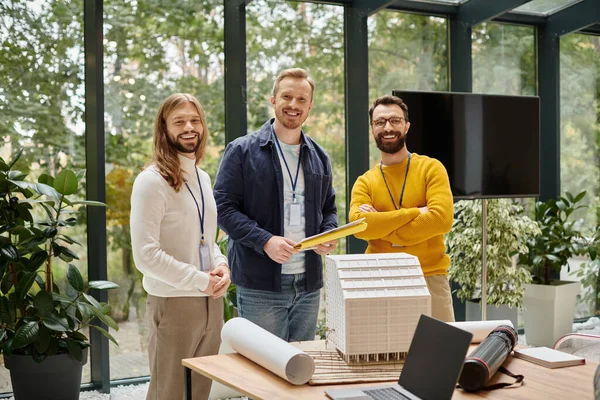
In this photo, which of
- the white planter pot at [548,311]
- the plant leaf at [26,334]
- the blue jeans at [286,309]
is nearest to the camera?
the blue jeans at [286,309]

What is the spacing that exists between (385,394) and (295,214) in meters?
1.33

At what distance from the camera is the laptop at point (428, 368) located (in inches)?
63.8

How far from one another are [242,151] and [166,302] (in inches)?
32.6

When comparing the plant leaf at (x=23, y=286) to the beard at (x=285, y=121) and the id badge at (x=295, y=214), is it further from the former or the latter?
the beard at (x=285, y=121)

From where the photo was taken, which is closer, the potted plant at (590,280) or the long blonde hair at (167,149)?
the long blonde hair at (167,149)

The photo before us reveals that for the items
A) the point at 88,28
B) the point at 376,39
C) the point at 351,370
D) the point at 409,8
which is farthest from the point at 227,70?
the point at 351,370

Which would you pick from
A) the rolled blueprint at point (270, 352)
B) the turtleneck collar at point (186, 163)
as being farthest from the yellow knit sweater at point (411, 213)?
the rolled blueprint at point (270, 352)

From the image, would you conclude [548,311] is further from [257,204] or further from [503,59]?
[257,204]

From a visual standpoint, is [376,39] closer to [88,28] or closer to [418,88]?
[418,88]

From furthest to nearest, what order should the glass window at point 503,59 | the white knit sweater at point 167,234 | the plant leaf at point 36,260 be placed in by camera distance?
1. the glass window at point 503,59
2. the plant leaf at point 36,260
3. the white knit sweater at point 167,234

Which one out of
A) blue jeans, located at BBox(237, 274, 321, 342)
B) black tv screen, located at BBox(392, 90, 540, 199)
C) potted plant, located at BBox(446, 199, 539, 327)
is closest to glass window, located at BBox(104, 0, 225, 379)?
black tv screen, located at BBox(392, 90, 540, 199)

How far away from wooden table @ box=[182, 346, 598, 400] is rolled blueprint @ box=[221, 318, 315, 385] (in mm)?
31

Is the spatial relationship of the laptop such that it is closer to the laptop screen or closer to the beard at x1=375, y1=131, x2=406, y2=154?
the laptop screen

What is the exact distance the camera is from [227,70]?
4656mm
